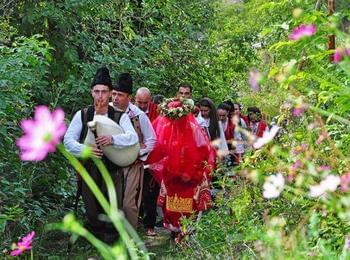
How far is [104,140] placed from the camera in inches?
261

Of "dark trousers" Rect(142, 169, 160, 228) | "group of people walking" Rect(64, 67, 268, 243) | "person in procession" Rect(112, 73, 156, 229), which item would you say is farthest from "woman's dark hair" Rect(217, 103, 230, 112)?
"person in procession" Rect(112, 73, 156, 229)

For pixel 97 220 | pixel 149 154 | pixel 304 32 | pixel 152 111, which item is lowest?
pixel 97 220

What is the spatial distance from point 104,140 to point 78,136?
287mm

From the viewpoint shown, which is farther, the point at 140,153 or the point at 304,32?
the point at 140,153

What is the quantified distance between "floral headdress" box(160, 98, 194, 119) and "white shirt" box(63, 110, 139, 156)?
1035mm

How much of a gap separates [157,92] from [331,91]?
8.90 meters

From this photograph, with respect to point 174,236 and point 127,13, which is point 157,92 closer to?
point 127,13

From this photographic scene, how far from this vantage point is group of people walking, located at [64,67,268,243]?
22.4 feet

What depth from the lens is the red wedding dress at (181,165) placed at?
7.98m

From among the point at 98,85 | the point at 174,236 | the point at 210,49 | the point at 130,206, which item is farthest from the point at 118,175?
the point at 210,49

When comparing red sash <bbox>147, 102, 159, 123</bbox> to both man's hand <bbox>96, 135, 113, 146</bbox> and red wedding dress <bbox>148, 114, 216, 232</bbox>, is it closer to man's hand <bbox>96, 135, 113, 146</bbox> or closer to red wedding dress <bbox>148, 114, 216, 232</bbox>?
red wedding dress <bbox>148, 114, 216, 232</bbox>

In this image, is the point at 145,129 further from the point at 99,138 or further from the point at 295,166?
the point at 295,166

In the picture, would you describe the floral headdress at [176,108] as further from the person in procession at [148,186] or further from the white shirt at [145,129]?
the person in procession at [148,186]

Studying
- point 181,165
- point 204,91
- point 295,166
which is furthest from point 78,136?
point 204,91
